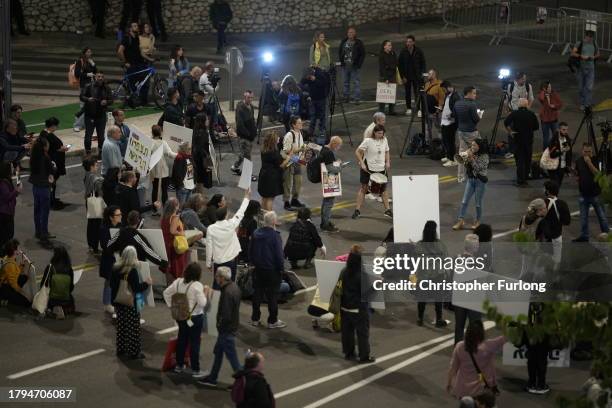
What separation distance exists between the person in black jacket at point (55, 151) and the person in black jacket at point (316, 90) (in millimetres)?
6004

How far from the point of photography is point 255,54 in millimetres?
34750

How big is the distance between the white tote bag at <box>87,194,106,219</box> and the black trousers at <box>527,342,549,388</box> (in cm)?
746

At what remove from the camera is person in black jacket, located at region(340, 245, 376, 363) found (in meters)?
16.1

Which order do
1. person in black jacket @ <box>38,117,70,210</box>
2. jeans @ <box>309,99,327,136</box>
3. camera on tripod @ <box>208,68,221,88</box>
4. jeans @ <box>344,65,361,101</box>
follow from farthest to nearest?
jeans @ <box>344,65,361,101</box> → camera on tripod @ <box>208,68,221,88</box> → jeans @ <box>309,99,327,136</box> → person in black jacket @ <box>38,117,70,210</box>

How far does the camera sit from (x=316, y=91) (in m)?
26.3

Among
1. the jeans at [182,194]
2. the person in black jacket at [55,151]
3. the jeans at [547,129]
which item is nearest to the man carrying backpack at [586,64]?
the jeans at [547,129]

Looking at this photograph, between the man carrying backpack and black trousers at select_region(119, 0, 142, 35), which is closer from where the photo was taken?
the man carrying backpack

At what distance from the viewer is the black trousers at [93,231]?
19938 mm

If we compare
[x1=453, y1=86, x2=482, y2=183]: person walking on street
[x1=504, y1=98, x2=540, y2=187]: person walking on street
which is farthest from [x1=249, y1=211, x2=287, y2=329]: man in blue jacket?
[x1=504, y1=98, x2=540, y2=187]: person walking on street

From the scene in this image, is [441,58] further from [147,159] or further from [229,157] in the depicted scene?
[147,159]

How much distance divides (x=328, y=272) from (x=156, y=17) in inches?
798

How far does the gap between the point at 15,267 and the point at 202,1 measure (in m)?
19.5

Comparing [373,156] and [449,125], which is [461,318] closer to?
[373,156]

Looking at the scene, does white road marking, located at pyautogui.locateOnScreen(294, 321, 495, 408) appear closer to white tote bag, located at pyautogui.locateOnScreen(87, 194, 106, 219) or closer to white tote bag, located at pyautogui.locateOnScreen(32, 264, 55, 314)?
white tote bag, located at pyautogui.locateOnScreen(32, 264, 55, 314)
